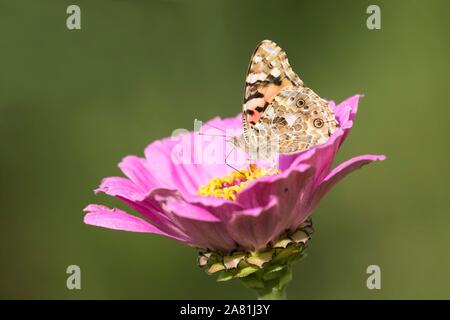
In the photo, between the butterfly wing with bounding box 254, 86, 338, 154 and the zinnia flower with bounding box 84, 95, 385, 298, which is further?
the butterfly wing with bounding box 254, 86, 338, 154

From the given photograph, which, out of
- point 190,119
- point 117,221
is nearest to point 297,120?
point 117,221

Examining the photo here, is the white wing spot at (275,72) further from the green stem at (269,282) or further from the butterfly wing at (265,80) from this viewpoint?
the green stem at (269,282)

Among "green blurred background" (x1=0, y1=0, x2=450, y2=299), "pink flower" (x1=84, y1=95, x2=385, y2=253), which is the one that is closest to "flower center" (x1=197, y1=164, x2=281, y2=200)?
"pink flower" (x1=84, y1=95, x2=385, y2=253)

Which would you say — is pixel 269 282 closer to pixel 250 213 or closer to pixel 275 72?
pixel 250 213

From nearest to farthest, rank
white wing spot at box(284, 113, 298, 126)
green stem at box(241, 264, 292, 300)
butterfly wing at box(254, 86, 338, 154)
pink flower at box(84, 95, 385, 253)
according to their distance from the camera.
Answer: pink flower at box(84, 95, 385, 253)
green stem at box(241, 264, 292, 300)
butterfly wing at box(254, 86, 338, 154)
white wing spot at box(284, 113, 298, 126)

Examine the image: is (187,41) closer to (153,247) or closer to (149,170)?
(153,247)

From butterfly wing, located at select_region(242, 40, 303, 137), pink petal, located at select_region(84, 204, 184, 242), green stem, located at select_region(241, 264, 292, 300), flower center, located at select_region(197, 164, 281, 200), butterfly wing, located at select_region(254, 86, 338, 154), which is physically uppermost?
butterfly wing, located at select_region(242, 40, 303, 137)

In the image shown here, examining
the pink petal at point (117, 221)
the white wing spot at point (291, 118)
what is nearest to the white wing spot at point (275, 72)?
the white wing spot at point (291, 118)

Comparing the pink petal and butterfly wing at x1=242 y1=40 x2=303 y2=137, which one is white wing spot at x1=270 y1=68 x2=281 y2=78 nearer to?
butterfly wing at x1=242 y1=40 x2=303 y2=137
